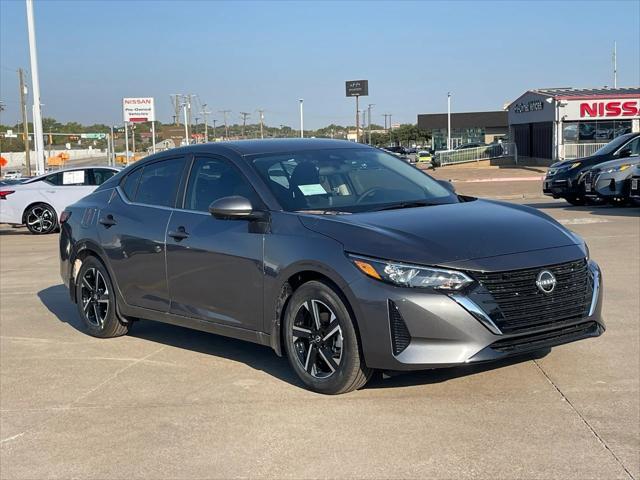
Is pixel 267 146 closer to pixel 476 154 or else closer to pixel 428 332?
pixel 428 332

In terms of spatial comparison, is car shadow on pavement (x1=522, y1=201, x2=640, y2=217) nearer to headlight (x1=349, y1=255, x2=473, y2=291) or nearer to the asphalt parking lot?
the asphalt parking lot

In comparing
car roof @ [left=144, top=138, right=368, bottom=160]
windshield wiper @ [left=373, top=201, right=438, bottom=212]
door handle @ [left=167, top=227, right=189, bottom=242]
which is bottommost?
door handle @ [left=167, top=227, right=189, bottom=242]

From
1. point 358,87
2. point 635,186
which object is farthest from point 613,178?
point 358,87

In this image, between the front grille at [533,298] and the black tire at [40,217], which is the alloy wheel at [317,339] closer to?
the front grille at [533,298]

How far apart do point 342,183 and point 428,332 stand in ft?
5.44

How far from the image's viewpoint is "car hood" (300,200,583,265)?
4.57 m

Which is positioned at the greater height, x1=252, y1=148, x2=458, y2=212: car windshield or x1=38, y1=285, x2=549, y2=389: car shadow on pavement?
x1=252, y1=148, x2=458, y2=212: car windshield

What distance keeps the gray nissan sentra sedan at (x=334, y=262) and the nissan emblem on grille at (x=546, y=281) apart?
0.04 ft

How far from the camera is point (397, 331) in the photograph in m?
4.52

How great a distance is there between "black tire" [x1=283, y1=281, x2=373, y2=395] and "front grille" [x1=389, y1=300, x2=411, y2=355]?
0.28 metres

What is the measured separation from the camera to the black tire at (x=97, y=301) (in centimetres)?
679

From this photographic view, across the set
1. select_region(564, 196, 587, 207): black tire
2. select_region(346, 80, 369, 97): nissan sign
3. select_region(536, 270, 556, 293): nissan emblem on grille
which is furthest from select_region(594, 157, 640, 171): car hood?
select_region(346, 80, 369, 97): nissan sign

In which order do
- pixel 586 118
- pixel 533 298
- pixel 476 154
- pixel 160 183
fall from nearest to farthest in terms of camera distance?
pixel 533 298
pixel 160 183
pixel 586 118
pixel 476 154

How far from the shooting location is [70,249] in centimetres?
726
